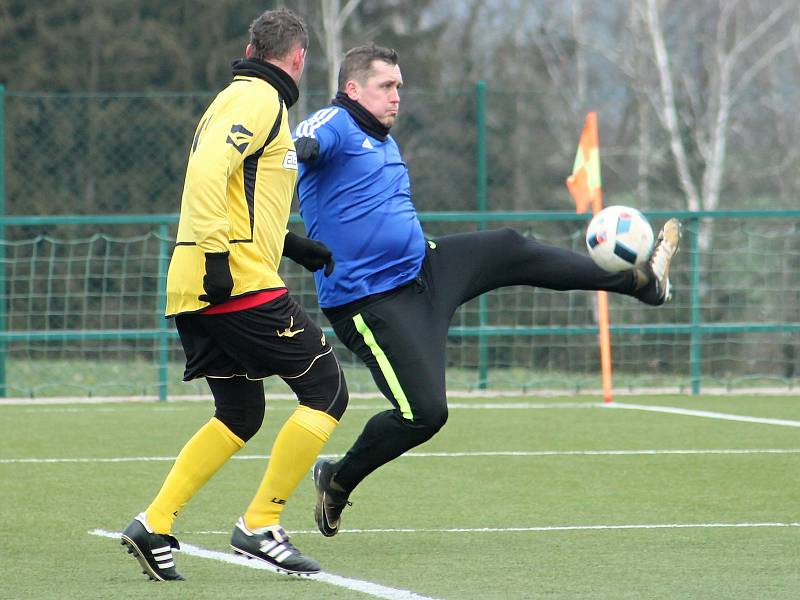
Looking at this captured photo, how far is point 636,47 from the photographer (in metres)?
31.9

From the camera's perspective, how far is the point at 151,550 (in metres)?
5.53

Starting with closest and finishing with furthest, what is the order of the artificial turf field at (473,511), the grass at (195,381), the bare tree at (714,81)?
the artificial turf field at (473,511)
the grass at (195,381)
the bare tree at (714,81)

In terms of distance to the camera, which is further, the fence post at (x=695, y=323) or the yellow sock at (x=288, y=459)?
the fence post at (x=695, y=323)

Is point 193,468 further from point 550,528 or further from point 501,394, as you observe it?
point 501,394

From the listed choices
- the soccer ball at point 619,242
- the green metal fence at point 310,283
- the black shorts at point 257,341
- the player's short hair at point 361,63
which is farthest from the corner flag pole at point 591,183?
the black shorts at point 257,341

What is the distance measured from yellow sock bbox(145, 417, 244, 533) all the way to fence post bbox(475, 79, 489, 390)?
847 cm

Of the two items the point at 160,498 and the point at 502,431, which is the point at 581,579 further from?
the point at 502,431

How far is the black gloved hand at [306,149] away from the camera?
6.11 m

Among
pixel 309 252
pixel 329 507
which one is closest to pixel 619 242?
pixel 309 252

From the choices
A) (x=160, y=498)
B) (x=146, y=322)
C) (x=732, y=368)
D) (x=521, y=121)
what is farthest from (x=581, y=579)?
(x=521, y=121)

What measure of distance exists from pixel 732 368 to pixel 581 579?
479 inches

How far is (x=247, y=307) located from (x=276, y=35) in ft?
3.37

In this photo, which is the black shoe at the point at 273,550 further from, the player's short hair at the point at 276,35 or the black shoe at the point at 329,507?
the player's short hair at the point at 276,35

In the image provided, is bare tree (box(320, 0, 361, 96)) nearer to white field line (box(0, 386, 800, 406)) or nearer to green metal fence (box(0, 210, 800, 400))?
green metal fence (box(0, 210, 800, 400))
